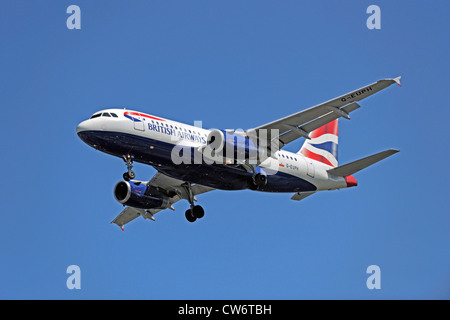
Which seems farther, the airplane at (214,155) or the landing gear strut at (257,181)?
the landing gear strut at (257,181)

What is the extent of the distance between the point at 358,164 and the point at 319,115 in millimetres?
5720

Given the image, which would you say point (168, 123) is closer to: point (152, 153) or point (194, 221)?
point (152, 153)

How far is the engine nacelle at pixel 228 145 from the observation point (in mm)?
40469

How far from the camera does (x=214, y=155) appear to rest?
40.9 metres

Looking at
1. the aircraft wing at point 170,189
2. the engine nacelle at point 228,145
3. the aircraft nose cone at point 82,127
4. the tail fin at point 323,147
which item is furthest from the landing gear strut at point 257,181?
the aircraft nose cone at point 82,127

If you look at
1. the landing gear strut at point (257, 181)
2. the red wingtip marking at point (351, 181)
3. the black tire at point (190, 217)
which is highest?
the red wingtip marking at point (351, 181)

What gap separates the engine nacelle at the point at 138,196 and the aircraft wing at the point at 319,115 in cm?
862

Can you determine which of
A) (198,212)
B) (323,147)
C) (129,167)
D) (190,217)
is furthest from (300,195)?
(129,167)

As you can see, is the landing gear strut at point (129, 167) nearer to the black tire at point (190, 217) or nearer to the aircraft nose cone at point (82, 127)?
the aircraft nose cone at point (82, 127)

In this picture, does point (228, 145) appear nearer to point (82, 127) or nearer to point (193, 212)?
point (193, 212)

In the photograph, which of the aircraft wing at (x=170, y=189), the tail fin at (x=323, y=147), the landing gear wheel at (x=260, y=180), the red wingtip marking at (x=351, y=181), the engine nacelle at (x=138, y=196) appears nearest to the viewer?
the landing gear wheel at (x=260, y=180)

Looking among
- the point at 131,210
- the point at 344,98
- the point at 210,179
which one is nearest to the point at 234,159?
the point at 210,179

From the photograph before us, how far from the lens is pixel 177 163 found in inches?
1612

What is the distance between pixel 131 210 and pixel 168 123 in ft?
40.6
